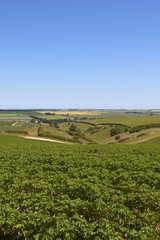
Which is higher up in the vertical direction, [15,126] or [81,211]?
[81,211]

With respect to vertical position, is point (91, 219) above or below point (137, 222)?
below

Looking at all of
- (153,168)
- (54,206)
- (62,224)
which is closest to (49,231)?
(62,224)

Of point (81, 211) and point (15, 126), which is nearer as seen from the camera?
point (81, 211)

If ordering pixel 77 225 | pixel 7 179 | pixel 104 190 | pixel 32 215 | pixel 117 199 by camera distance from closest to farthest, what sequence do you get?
1. pixel 77 225
2. pixel 32 215
3. pixel 117 199
4. pixel 104 190
5. pixel 7 179

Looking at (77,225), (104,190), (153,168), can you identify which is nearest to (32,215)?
(77,225)

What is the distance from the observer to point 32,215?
9.78m

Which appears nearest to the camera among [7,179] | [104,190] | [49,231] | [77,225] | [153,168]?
[49,231]

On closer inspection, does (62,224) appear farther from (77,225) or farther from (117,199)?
(117,199)

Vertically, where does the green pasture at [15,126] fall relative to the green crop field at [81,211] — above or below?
below

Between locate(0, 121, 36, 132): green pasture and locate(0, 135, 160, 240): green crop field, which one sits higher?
locate(0, 135, 160, 240): green crop field

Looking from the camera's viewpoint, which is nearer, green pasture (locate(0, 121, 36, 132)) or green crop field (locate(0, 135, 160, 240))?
green crop field (locate(0, 135, 160, 240))

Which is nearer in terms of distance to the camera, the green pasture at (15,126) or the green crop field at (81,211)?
the green crop field at (81,211)

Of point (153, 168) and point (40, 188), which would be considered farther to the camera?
point (153, 168)

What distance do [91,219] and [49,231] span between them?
11.4ft
